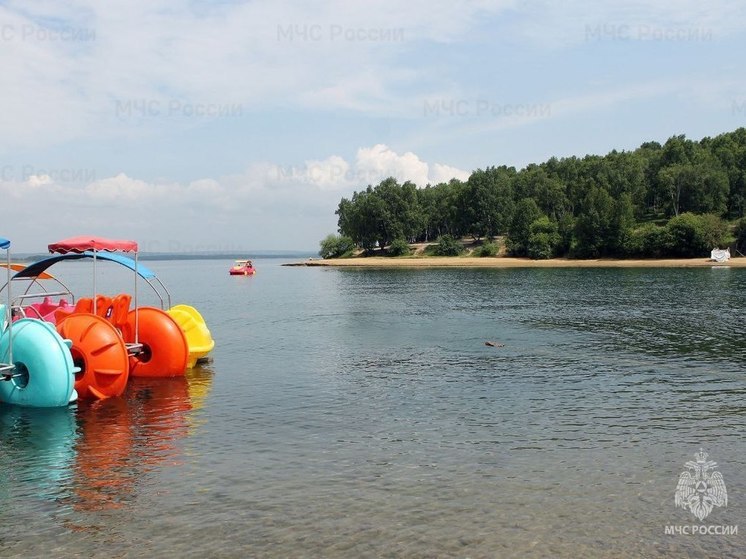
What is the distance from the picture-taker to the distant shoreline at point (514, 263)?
121938 mm

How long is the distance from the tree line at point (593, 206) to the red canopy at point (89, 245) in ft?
407

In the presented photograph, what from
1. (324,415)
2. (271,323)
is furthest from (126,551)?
(271,323)

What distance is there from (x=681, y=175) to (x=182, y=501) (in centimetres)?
15556

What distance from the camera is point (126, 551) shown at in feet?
36.8

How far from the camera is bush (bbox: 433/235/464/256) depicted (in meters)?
170

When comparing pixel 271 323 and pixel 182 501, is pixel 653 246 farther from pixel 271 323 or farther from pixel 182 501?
pixel 182 501

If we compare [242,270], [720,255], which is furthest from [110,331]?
[720,255]

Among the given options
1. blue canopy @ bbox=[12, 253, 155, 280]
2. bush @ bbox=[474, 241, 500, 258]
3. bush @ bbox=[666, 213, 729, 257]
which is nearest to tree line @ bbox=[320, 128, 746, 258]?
bush @ bbox=[666, 213, 729, 257]

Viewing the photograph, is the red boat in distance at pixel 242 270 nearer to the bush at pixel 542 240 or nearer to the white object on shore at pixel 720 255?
the bush at pixel 542 240

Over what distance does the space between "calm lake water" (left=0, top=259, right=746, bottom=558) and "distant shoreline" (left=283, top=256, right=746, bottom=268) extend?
95640mm

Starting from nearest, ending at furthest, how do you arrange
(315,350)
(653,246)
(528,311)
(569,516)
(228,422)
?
(569,516) < (228,422) < (315,350) < (528,311) < (653,246)

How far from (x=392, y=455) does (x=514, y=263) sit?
5209 inches

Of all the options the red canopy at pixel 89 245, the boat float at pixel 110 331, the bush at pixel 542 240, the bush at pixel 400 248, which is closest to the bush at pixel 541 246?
the bush at pixel 542 240

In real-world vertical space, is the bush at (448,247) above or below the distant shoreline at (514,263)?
above
